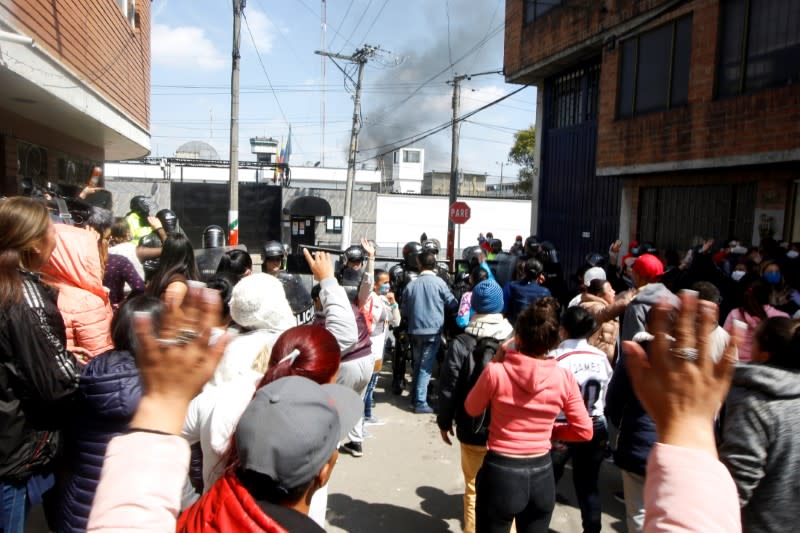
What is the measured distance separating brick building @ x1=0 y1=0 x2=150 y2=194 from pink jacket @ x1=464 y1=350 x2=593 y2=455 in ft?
16.0

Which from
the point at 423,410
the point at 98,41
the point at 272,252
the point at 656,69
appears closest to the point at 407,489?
the point at 423,410

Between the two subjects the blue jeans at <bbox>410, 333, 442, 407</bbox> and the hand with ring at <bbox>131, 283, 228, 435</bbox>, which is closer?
the hand with ring at <bbox>131, 283, 228, 435</bbox>

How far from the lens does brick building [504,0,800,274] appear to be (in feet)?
26.8

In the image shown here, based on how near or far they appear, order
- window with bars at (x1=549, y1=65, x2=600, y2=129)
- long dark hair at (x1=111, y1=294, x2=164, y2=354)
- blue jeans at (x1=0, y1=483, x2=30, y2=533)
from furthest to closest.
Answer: window with bars at (x1=549, y1=65, x2=600, y2=129) < long dark hair at (x1=111, y1=294, x2=164, y2=354) < blue jeans at (x1=0, y1=483, x2=30, y2=533)

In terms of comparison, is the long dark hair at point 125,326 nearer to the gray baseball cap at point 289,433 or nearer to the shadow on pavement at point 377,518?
the gray baseball cap at point 289,433

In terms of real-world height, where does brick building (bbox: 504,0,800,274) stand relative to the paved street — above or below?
above

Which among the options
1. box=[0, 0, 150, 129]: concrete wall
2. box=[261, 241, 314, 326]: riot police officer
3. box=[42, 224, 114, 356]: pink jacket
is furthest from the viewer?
box=[0, 0, 150, 129]: concrete wall

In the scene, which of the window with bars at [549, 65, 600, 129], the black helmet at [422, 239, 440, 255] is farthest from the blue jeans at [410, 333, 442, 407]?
the window with bars at [549, 65, 600, 129]

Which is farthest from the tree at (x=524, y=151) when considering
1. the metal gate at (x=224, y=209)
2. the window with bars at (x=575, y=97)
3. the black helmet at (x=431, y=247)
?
the black helmet at (x=431, y=247)

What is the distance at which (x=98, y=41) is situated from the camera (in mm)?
8289

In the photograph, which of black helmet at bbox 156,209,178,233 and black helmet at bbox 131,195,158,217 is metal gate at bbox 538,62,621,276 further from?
black helmet at bbox 131,195,158,217

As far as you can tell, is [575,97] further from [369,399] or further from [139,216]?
[139,216]

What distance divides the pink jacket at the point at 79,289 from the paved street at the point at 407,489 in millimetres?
2121

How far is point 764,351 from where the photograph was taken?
2.32m
